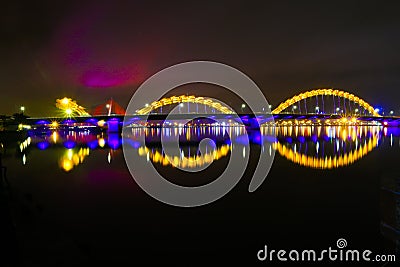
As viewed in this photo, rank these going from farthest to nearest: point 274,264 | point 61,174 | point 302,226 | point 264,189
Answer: point 61,174, point 264,189, point 302,226, point 274,264

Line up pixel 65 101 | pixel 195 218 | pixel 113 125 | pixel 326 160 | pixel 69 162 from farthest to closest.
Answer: pixel 65 101 < pixel 113 125 < pixel 69 162 < pixel 326 160 < pixel 195 218

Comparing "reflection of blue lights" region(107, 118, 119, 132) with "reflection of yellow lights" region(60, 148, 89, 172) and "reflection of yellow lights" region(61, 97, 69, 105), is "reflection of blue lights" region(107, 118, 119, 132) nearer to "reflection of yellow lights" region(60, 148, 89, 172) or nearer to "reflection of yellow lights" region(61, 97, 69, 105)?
"reflection of yellow lights" region(61, 97, 69, 105)

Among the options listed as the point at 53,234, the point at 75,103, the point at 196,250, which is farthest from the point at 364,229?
the point at 75,103

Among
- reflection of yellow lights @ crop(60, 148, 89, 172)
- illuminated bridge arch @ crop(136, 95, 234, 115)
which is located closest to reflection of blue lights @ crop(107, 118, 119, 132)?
illuminated bridge arch @ crop(136, 95, 234, 115)

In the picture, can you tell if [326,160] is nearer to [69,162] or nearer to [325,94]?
[69,162]

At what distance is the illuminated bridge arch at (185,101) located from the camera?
5522 cm

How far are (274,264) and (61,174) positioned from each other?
42.9ft

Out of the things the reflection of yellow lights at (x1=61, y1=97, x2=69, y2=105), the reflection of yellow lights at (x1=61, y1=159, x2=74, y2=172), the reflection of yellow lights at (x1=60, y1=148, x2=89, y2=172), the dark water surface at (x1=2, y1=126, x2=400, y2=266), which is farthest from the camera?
the reflection of yellow lights at (x1=61, y1=97, x2=69, y2=105)

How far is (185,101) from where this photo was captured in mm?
60906

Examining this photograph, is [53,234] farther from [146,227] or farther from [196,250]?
[196,250]

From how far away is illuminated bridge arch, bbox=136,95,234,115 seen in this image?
55.2 meters

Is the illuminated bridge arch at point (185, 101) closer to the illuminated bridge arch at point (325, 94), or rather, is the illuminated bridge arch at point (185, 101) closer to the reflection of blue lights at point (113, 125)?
the reflection of blue lights at point (113, 125)

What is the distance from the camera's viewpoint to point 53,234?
7.27 metres

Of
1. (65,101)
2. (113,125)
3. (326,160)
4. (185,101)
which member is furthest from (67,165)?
(65,101)
